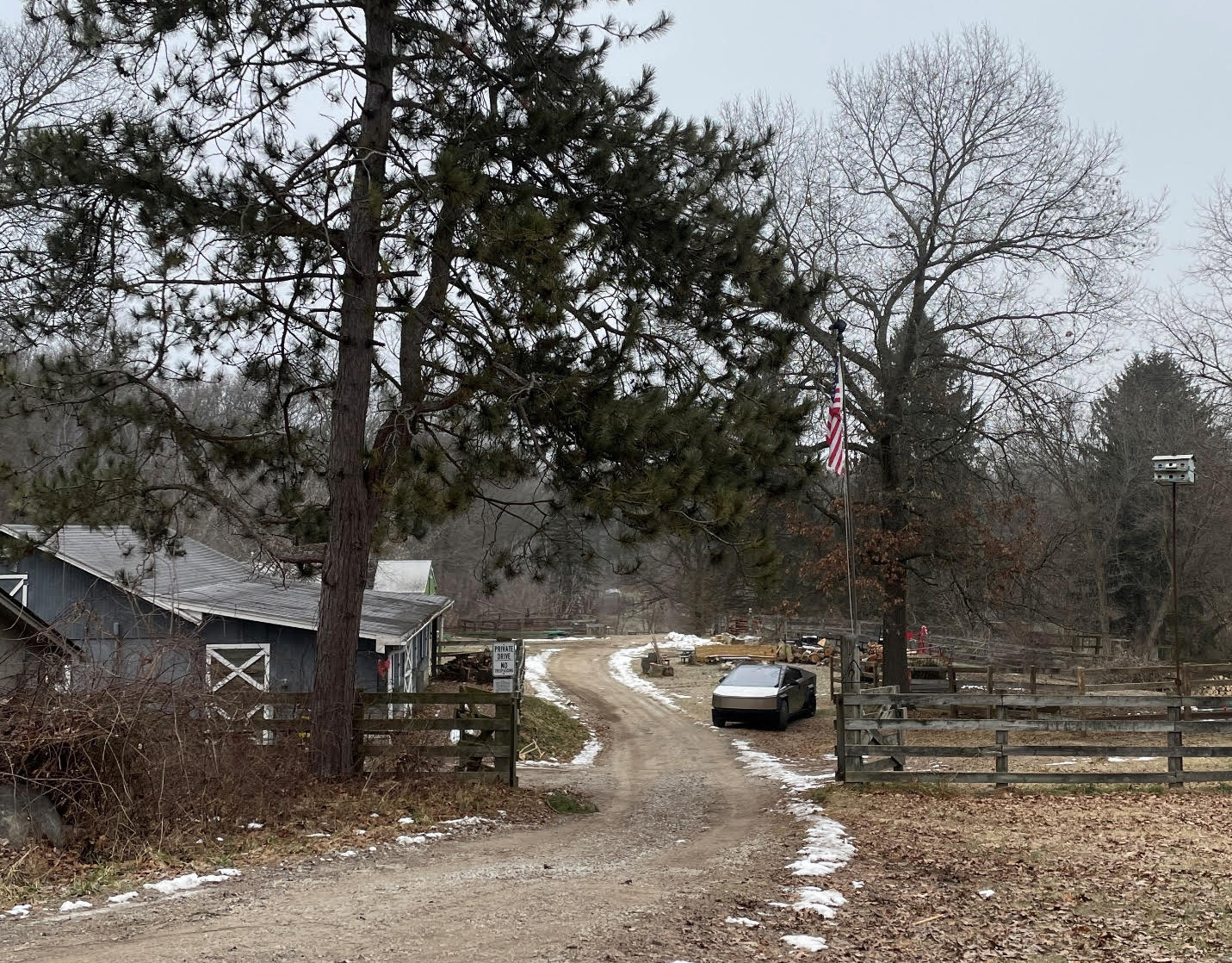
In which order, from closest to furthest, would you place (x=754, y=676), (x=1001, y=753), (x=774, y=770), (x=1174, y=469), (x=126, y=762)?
(x=126, y=762), (x=1001, y=753), (x=774, y=770), (x=1174, y=469), (x=754, y=676)

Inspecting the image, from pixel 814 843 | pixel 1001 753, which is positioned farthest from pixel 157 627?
pixel 1001 753

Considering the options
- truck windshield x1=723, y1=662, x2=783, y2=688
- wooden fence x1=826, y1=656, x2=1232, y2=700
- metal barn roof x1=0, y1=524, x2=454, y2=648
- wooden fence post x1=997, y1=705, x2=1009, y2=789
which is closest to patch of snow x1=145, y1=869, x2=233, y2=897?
metal barn roof x1=0, y1=524, x2=454, y2=648

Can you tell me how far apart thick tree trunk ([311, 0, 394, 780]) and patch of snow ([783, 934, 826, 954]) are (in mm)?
6506

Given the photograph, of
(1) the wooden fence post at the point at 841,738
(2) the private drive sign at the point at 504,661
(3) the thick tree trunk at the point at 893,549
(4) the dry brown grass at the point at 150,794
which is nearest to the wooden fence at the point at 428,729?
(4) the dry brown grass at the point at 150,794

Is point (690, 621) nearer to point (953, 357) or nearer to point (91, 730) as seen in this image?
point (953, 357)

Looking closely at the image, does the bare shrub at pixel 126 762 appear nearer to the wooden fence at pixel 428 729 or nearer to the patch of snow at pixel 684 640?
the wooden fence at pixel 428 729

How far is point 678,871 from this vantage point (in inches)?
337

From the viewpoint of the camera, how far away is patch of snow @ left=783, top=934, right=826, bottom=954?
639cm

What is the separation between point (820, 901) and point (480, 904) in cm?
242

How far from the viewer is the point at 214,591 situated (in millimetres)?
20078

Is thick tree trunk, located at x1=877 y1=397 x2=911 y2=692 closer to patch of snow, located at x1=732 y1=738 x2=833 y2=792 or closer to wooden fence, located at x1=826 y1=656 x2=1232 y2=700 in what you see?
wooden fence, located at x1=826 y1=656 x2=1232 y2=700

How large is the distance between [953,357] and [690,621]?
43.7 metres

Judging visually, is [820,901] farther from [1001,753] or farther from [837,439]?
[837,439]

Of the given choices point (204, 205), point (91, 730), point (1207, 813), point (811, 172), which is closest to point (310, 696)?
point (91, 730)
